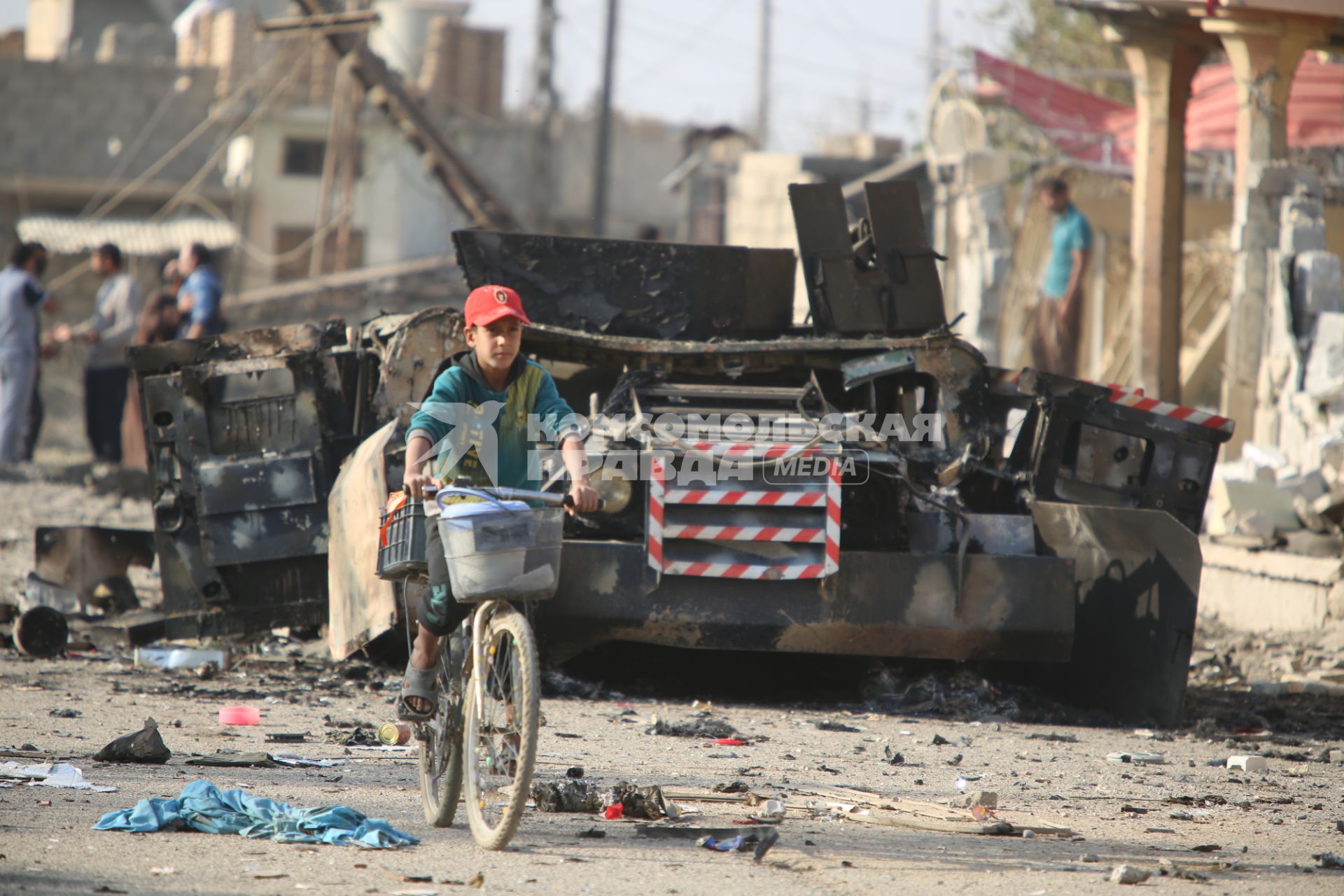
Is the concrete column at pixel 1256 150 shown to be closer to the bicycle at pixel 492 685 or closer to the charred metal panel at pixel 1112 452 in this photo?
the charred metal panel at pixel 1112 452

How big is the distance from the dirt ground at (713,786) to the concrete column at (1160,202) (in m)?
4.41

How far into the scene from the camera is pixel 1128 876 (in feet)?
13.9

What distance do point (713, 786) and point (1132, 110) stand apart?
1452cm

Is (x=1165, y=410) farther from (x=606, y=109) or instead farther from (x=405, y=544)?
(x=606, y=109)

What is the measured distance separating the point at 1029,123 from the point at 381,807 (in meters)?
16.3

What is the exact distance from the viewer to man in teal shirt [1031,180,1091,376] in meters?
12.9

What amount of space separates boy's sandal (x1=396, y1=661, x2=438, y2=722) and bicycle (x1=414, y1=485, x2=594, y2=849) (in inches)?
0.8

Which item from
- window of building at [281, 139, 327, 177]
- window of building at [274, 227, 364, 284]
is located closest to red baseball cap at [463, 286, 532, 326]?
window of building at [274, 227, 364, 284]

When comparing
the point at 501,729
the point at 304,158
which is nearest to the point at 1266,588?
the point at 501,729

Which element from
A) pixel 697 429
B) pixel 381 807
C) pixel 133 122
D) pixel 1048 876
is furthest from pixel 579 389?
pixel 133 122

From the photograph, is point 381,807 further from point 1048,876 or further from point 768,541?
point 768,541

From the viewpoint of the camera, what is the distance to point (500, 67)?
39.5 meters

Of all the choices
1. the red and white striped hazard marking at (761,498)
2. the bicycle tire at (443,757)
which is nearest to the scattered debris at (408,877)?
the bicycle tire at (443,757)

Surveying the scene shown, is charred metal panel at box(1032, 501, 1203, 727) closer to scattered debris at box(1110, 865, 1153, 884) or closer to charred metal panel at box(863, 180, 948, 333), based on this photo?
charred metal panel at box(863, 180, 948, 333)
